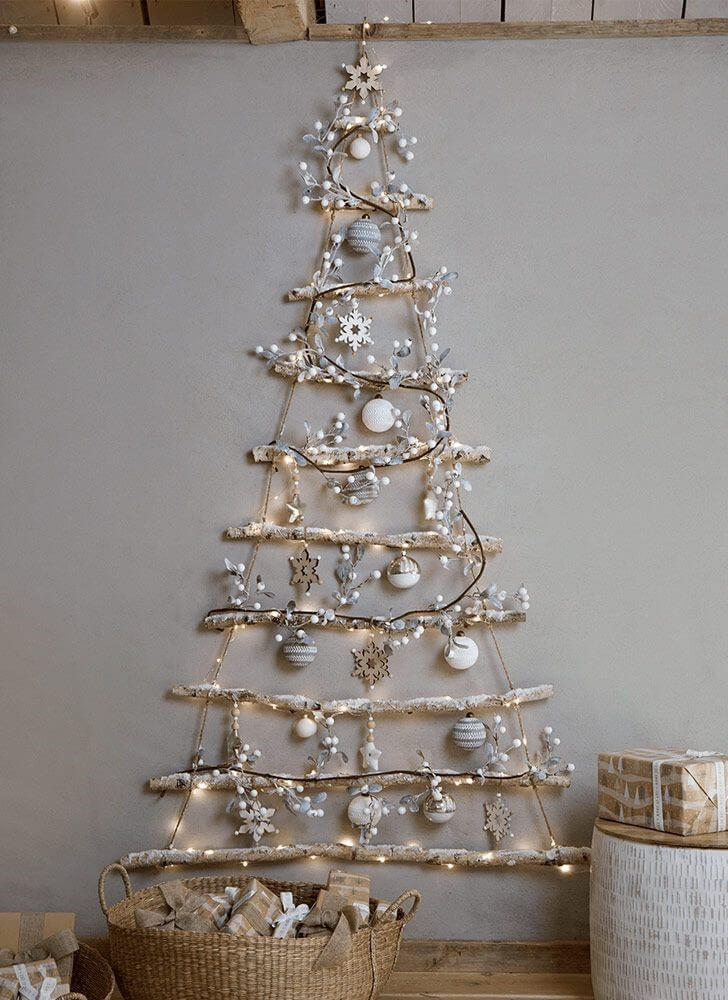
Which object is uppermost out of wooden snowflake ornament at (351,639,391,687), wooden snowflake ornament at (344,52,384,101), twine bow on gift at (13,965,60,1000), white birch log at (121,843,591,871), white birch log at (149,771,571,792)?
wooden snowflake ornament at (344,52,384,101)

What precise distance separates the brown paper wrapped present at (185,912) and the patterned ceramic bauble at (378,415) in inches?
51.1

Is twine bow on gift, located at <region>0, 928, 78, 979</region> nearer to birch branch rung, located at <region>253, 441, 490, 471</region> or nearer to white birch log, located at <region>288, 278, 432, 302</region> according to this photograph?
birch branch rung, located at <region>253, 441, 490, 471</region>

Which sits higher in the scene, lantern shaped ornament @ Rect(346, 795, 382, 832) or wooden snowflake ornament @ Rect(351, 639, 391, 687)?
wooden snowflake ornament @ Rect(351, 639, 391, 687)

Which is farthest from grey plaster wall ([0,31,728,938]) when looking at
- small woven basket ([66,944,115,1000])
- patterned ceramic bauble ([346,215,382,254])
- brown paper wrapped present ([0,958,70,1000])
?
brown paper wrapped present ([0,958,70,1000])

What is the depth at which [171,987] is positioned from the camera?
6.78ft

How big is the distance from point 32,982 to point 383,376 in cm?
174

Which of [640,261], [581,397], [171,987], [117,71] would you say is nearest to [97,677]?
[171,987]

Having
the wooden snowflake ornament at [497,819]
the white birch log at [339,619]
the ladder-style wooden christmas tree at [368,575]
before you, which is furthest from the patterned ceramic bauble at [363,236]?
the wooden snowflake ornament at [497,819]

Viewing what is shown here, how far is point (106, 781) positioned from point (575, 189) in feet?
A: 7.16

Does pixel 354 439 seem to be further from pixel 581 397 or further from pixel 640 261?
pixel 640 261

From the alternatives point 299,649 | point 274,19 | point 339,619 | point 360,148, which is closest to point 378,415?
point 339,619

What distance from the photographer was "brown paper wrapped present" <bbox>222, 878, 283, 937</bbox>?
6.98ft

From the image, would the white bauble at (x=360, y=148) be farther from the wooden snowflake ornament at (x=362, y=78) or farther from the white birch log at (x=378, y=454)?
the white birch log at (x=378, y=454)

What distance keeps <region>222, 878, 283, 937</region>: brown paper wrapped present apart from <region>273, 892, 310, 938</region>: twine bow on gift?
0.05 ft
